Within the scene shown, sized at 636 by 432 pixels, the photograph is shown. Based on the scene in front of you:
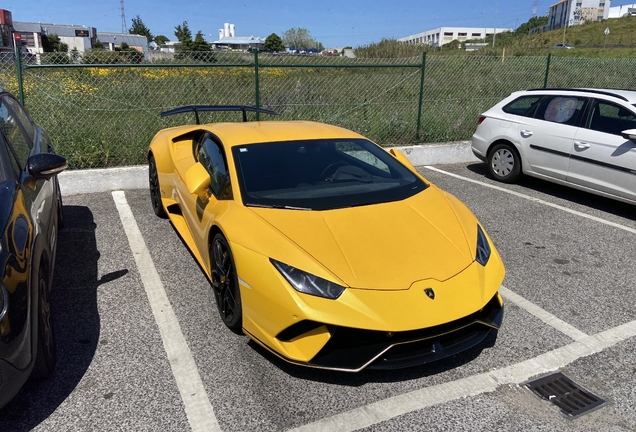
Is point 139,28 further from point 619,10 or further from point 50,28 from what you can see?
point 619,10

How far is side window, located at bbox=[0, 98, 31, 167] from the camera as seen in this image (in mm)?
3302

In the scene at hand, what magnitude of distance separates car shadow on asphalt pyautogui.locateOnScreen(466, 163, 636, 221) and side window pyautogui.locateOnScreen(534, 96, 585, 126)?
99 cm

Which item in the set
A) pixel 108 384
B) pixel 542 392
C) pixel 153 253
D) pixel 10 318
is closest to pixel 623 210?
pixel 542 392

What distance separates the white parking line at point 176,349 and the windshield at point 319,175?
100cm

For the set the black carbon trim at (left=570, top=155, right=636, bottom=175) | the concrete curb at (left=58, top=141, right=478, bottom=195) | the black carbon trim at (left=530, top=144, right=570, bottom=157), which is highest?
the black carbon trim at (left=530, top=144, right=570, bottom=157)

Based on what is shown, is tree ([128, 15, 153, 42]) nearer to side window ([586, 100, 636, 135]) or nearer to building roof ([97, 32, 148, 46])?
building roof ([97, 32, 148, 46])

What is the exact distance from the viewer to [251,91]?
8250 mm

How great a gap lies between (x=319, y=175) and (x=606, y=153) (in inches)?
164

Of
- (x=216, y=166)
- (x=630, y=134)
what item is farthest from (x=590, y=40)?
(x=216, y=166)

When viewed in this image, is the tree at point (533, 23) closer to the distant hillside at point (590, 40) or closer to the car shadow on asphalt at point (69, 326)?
the distant hillside at point (590, 40)

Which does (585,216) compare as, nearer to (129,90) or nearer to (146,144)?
(146,144)

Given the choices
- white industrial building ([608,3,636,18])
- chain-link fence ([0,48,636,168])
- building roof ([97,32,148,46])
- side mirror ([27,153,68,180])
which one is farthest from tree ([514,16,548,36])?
side mirror ([27,153,68,180])

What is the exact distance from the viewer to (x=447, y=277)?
2.71 metres

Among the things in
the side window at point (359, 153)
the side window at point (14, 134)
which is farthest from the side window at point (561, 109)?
the side window at point (14, 134)
